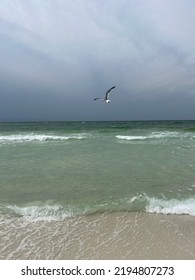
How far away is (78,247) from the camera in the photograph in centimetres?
453

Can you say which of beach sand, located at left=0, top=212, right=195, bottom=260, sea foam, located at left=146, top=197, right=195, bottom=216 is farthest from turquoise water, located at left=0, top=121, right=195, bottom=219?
beach sand, located at left=0, top=212, right=195, bottom=260

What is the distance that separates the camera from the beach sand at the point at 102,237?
4.33 meters

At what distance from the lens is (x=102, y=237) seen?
15.9 ft

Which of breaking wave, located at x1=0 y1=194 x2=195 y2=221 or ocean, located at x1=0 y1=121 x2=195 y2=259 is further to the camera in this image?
breaking wave, located at x1=0 y1=194 x2=195 y2=221

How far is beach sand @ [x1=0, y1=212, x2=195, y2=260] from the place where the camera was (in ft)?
14.2

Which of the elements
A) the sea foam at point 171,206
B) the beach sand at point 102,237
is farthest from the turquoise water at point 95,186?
the beach sand at point 102,237

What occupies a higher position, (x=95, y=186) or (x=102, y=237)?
(x=95, y=186)

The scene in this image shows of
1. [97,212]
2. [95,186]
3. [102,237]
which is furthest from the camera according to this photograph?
[95,186]

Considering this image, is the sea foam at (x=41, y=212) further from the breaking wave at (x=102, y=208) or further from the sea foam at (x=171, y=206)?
the sea foam at (x=171, y=206)

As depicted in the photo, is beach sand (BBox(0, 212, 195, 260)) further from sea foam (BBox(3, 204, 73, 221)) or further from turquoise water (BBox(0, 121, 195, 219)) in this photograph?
turquoise water (BBox(0, 121, 195, 219))

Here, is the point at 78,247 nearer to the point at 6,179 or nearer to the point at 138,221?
the point at 138,221

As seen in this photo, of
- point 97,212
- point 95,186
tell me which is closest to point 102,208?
point 97,212

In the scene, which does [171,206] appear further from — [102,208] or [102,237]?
[102,237]
